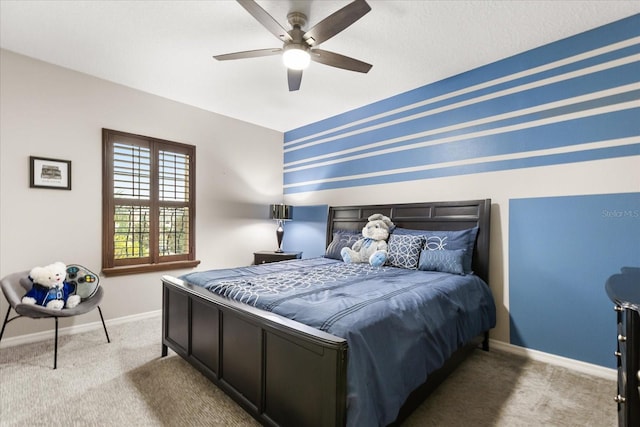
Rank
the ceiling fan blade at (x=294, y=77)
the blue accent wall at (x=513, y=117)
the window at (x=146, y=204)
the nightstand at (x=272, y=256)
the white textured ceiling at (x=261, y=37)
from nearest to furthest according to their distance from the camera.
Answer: the white textured ceiling at (x=261, y=37)
the blue accent wall at (x=513, y=117)
the ceiling fan blade at (x=294, y=77)
the window at (x=146, y=204)
the nightstand at (x=272, y=256)

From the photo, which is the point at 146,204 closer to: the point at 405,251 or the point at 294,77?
the point at 294,77

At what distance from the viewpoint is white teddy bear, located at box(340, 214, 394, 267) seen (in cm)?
329

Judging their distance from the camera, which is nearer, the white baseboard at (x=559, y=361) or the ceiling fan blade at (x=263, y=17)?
the ceiling fan blade at (x=263, y=17)

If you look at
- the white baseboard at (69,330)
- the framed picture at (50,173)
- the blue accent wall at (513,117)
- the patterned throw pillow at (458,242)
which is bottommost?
the white baseboard at (69,330)

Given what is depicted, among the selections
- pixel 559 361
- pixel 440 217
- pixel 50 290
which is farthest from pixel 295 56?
pixel 559 361

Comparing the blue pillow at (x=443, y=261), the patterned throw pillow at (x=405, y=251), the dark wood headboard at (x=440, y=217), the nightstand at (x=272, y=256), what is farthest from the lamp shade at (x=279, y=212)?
the blue pillow at (x=443, y=261)

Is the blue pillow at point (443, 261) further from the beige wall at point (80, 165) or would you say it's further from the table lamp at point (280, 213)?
the beige wall at point (80, 165)

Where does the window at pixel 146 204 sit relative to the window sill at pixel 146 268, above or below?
above

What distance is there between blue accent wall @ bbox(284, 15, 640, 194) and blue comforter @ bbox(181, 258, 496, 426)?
4.28 feet

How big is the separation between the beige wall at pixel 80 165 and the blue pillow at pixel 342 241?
1.71 m

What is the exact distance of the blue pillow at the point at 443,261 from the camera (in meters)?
2.72

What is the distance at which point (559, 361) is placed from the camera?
99.0 inches

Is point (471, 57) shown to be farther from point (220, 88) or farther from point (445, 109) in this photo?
point (220, 88)

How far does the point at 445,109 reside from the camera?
129 inches
